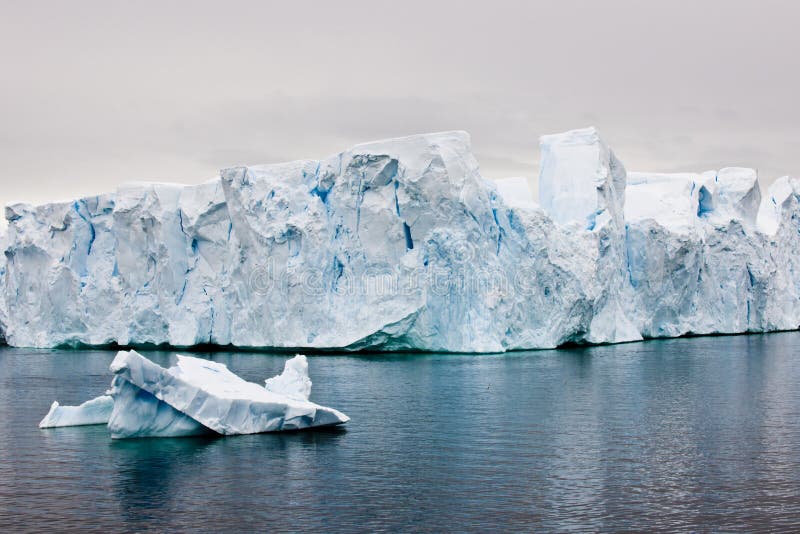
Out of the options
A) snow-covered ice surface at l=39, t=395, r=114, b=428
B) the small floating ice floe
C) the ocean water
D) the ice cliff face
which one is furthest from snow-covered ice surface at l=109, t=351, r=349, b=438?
the ice cliff face

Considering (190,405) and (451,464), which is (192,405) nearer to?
(190,405)

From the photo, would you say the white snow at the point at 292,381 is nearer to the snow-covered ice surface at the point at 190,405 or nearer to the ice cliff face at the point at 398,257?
the snow-covered ice surface at the point at 190,405

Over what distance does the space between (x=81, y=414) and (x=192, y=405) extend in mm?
2741

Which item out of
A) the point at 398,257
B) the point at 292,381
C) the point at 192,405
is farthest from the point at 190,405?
the point at 398,257

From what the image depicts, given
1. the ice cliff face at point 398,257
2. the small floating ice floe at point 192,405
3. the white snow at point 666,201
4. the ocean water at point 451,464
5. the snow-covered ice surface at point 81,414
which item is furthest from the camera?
the white snow at point 666,201

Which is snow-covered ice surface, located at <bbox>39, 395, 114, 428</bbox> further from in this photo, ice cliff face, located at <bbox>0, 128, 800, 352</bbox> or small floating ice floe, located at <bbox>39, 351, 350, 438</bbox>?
ice cliff face, located at <bbox>0, 128, 800, 352</bbox>

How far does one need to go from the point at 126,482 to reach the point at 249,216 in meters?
19.5

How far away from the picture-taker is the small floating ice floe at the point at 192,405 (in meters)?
14.3

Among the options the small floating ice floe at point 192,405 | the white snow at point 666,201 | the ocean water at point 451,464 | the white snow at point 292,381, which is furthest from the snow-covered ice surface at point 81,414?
the white snow at point 666,201

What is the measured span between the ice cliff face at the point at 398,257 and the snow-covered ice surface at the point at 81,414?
1309 centimetres

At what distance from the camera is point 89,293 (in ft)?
113

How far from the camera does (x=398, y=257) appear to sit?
95.6ft

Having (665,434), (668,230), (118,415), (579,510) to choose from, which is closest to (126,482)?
(118,415)

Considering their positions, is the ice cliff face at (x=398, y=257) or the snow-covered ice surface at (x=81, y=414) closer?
the snow-covered ice surface at (x=81, y=414)
